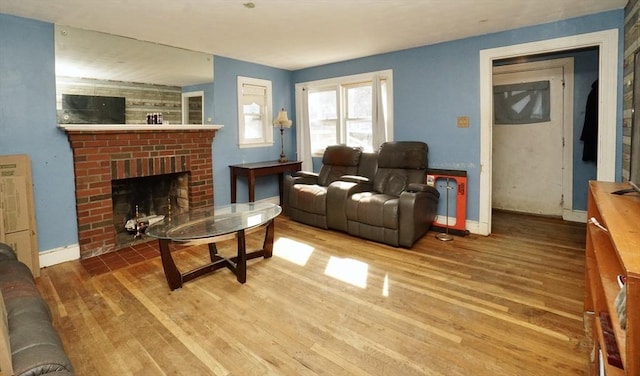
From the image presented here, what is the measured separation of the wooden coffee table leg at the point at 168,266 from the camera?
2590 millimetres

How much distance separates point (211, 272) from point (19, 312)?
142cm

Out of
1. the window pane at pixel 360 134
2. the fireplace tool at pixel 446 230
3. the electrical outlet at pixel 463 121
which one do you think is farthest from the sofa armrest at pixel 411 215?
the window pane at pixel 360 134

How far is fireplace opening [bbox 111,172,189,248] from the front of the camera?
13.1 ft

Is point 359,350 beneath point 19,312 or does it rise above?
beneath

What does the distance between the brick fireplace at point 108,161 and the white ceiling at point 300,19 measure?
980 millimetres

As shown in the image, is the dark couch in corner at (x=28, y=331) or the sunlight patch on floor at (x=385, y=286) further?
the sunlight patch on floor at (x=385, y=286)

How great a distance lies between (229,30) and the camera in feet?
11.3

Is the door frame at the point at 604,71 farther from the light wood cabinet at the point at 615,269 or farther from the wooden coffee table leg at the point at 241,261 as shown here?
the wooden coffee table leg at the point at 241,261

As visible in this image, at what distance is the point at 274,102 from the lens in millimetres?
5383

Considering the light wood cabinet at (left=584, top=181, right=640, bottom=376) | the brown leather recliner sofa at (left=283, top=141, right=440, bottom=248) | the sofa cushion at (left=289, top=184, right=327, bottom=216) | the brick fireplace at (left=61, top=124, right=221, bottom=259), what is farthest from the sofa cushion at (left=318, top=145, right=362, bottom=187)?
the light wood cabinet at (left=584, top=181, right=640, bottom=376)

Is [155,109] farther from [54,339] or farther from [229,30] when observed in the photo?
[54,339]

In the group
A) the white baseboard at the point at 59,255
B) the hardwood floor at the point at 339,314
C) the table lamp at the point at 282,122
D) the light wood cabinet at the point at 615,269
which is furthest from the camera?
the table lamp at the point at 282,122

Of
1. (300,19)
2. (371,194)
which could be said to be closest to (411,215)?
(371,194)

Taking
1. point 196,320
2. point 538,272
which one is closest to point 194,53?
point 196,320
